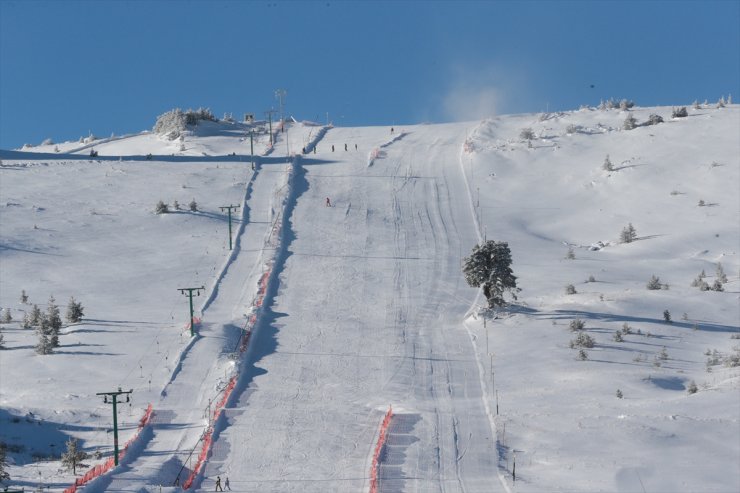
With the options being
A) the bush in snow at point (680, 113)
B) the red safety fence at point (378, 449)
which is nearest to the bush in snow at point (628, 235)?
the bush in snow at point (680, 113)

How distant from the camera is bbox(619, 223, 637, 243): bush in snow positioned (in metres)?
72.7

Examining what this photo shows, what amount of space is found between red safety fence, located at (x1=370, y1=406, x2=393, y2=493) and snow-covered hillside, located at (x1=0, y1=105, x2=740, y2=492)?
0.25 meters

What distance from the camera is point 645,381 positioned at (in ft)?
151

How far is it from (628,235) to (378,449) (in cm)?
3781

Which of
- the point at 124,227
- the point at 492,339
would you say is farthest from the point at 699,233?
the point at 124,227

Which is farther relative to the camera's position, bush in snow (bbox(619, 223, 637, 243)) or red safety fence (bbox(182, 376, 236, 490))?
bush in snow (bbox(619, 223, 637, 243))

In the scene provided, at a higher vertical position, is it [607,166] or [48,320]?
[607,166]

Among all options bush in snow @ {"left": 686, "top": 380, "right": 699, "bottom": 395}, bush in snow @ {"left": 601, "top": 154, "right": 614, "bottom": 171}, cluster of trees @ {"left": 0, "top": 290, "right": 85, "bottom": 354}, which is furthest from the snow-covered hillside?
cluster of trees @ {"left": 0, "top": 290, "right": 85, "bottom": 354}

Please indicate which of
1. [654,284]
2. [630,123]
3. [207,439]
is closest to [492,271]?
[654,284]

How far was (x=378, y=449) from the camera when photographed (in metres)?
40.0

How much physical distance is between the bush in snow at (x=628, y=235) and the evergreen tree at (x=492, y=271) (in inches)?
711

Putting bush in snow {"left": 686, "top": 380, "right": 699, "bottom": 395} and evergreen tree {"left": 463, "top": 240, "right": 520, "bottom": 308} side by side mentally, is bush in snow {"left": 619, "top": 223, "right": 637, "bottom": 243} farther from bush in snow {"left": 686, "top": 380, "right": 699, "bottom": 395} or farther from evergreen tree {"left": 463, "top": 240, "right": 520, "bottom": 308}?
bush in snow {"left": 686, "top": 380, "right": 699, "bottom": 395}

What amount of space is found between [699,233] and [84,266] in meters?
39.3

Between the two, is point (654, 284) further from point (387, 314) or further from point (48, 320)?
point (48, 320)
